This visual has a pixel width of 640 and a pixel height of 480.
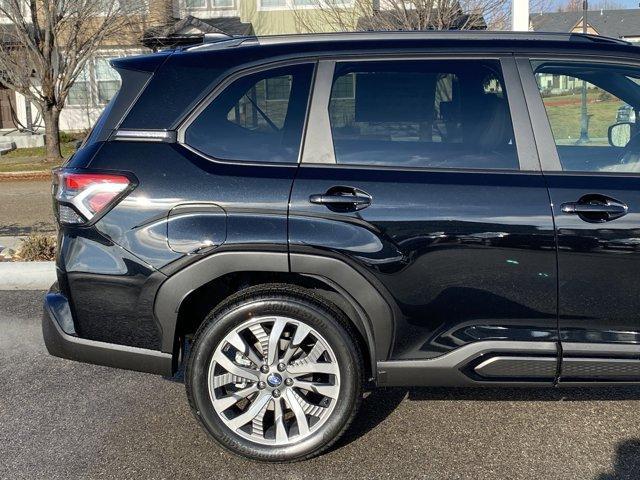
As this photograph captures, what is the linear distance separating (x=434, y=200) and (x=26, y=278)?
4.56 meters

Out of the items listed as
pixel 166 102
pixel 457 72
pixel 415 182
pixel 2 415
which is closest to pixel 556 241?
pixel 415 182

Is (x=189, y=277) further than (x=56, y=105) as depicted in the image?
No

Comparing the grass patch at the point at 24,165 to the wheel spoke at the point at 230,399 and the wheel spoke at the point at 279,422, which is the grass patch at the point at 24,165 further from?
the wheel spoke at the point at 279,422

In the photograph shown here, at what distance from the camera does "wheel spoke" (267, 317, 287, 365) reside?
3.00 metres

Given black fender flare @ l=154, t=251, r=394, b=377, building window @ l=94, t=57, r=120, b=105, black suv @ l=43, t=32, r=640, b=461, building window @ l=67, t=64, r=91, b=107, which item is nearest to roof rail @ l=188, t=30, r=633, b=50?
black suv @ l=43, t=32, r=640, b=461

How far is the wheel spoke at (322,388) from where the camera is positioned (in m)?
3.05

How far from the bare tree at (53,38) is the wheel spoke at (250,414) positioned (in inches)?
526

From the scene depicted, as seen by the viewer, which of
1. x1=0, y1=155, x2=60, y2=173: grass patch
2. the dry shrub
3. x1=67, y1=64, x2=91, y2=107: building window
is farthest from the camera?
x1=67, y1=64, x2=91, y2=107: building window

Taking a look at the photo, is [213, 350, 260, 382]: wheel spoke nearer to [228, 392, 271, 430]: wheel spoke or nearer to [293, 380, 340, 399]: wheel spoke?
[228, 392, 271, 430]: wheel spoke

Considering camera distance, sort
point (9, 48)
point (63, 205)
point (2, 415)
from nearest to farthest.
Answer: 1. point (63, 205)
2. point (2, 415)
3. point (9, 48)

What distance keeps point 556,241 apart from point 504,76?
834mm

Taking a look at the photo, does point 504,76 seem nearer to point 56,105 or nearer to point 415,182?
point 415,182

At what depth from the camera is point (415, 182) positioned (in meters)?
2.94

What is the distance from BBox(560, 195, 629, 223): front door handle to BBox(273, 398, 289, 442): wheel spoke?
1603mm
